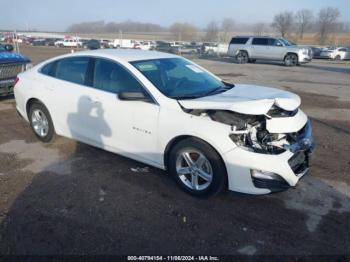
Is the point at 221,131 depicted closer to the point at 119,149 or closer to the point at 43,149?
the point at 119,149

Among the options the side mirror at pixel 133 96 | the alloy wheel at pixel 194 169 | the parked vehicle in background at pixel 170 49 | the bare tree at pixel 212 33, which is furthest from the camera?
the bare tree at pixel 212 33

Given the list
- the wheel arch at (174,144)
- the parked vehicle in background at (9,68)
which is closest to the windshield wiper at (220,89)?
the wheel arch at (174,144)

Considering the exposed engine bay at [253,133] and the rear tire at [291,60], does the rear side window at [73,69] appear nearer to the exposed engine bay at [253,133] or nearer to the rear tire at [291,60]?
the exposed engine bay at [253,133]

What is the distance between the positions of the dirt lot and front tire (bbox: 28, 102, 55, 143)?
45 cm

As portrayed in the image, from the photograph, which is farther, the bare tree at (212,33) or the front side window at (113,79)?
the bare tree at (212,33)

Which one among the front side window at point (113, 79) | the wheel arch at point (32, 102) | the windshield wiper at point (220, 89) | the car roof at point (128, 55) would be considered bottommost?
the wheel arch at point (32, 102)

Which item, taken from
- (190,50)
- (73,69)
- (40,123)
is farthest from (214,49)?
(73,69)

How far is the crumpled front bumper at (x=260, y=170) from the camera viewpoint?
11.5 ft

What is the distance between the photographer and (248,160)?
3.50m

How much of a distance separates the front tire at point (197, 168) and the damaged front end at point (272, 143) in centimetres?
21

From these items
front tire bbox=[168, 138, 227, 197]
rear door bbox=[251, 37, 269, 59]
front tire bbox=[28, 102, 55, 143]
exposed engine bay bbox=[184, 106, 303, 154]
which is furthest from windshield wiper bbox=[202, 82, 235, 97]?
rear door bbox=[251, 37, 269, 59]

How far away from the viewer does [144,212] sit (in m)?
3.73

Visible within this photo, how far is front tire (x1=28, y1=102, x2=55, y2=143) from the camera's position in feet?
18.2

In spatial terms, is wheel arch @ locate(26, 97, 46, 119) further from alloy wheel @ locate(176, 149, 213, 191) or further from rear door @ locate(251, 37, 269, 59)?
rear door @ locate(251, 37, 269, 59)
